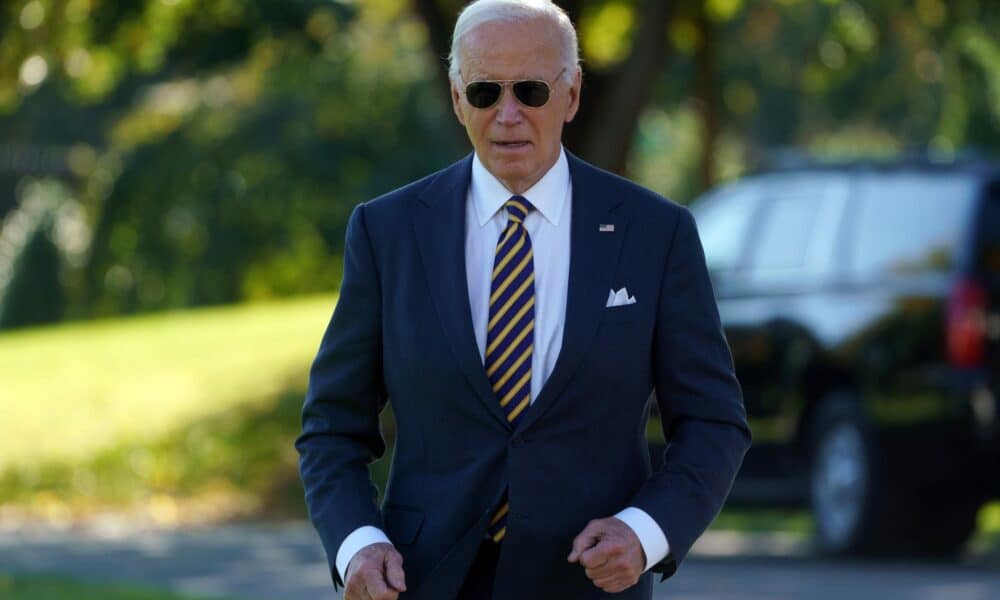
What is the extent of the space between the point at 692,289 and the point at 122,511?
44.7 feet

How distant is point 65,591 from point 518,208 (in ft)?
23.0

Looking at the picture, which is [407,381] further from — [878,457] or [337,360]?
[878,457]

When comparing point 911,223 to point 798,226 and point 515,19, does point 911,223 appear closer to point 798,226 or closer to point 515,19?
point 798,226

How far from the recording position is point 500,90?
3.98 meters

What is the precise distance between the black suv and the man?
757 centimetres

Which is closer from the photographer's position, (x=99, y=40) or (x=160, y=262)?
(x=99, y=40)

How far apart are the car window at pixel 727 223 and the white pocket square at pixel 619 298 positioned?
349 inches

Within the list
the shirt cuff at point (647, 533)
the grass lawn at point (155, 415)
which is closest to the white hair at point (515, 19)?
the shirt cuff at point (647, 533)

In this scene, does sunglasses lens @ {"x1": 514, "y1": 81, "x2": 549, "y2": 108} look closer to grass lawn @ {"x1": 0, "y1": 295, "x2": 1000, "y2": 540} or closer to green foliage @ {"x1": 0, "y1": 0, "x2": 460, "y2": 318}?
grass lawn @ {"x1": 0, "y1": 295, "x2": 1000, "y2": 540}

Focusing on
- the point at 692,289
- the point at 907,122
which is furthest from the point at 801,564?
the point at 907,122

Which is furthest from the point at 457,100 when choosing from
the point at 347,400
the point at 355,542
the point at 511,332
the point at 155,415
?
the point at 155,415

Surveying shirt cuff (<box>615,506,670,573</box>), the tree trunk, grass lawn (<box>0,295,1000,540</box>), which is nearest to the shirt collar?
shirt cuff (<box>615,506,670,573</box>)

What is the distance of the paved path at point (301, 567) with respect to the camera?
35.2 feet

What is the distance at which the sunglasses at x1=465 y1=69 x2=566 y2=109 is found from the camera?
3977 mm
